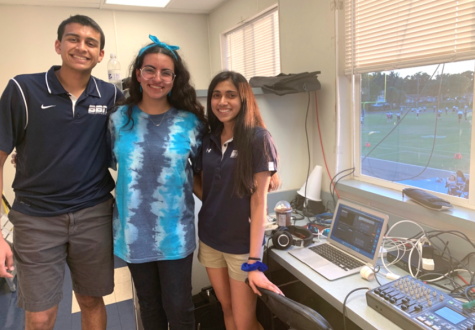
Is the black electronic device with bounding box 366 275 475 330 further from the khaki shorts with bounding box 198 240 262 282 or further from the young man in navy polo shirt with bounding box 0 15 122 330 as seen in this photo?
the young man in navy polo shirt with bounding box 0 15 122 330

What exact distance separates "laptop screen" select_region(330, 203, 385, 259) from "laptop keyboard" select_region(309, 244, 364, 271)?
5 cm

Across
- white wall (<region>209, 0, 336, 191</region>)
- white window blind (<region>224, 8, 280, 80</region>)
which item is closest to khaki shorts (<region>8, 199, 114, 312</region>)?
white wall (<region>209, 0, 336, 191</region>)

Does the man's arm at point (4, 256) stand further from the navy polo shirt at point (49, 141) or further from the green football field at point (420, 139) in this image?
the green football field at point (420, 139)

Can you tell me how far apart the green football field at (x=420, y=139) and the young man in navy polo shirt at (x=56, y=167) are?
158cm

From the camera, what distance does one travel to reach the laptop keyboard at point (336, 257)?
1489 millimetres

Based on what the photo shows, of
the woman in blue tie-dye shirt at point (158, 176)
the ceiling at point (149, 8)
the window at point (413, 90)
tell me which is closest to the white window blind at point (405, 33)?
the window at point (413, 90)

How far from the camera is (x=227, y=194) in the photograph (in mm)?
1389

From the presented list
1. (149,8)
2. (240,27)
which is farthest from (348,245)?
(149,8)

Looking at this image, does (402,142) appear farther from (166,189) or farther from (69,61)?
(69,61)

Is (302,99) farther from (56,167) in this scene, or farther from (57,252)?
(57,252)

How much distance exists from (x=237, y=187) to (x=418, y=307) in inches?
29.5

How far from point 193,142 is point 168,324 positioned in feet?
2.90

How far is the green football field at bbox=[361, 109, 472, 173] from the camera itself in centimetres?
161

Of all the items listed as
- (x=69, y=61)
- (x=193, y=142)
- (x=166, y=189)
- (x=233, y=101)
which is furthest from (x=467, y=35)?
(x=69, y=61)
